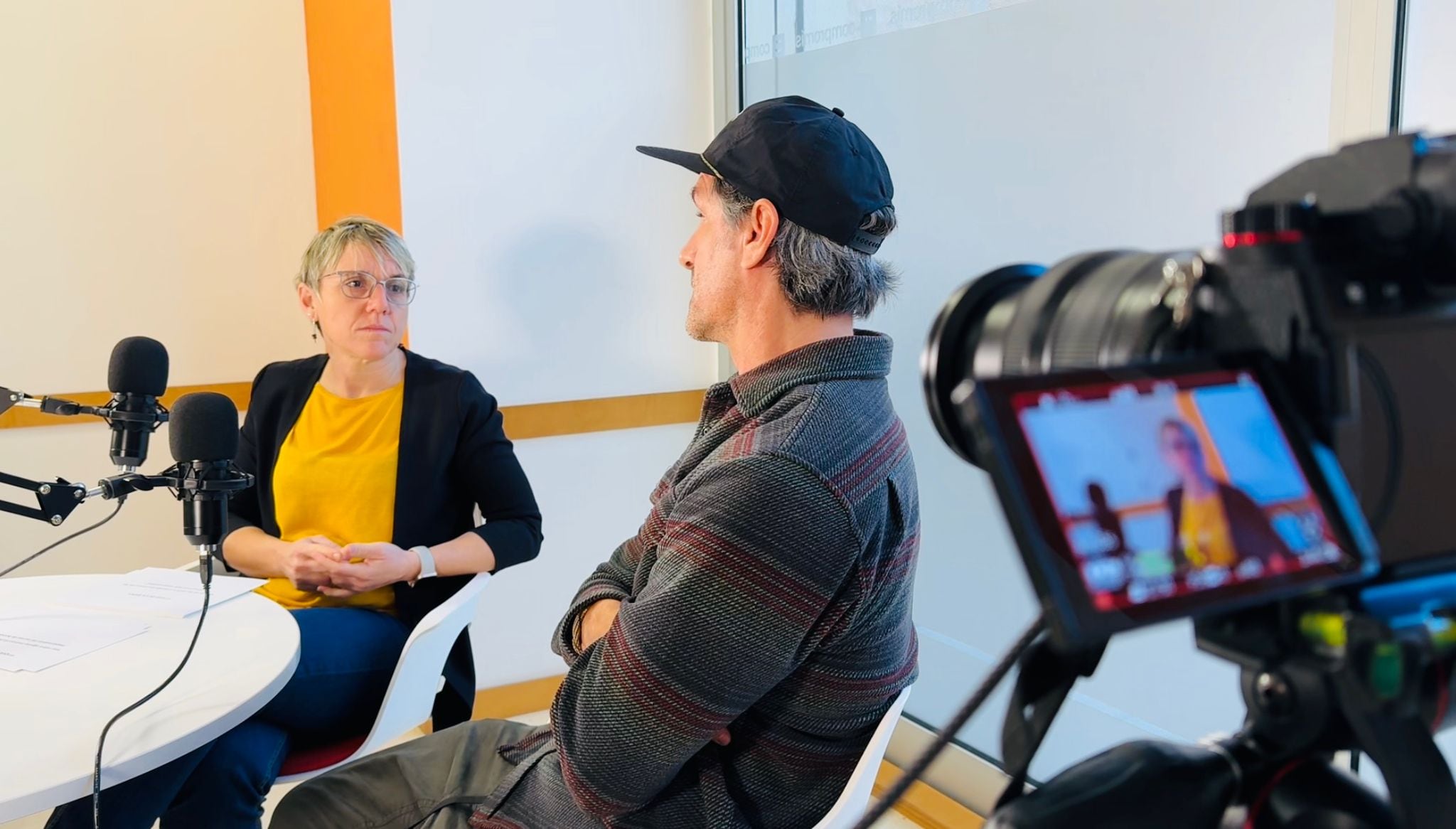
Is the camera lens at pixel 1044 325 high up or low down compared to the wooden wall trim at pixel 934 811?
up

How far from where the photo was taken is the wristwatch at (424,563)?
2.23 m

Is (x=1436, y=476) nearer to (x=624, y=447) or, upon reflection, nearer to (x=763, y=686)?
(x=763, y=686)

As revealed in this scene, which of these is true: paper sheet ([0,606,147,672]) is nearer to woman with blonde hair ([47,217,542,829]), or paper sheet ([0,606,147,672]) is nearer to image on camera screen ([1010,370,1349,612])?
woman with blonde hair ([47,217,542,829])

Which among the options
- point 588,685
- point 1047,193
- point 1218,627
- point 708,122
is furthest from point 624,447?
point 1218,627

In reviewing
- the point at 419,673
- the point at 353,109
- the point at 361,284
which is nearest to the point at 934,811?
the point at 419,673

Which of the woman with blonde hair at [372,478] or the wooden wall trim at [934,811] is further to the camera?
the wooden wall trim at [934,811]

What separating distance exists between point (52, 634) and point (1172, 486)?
172 cm

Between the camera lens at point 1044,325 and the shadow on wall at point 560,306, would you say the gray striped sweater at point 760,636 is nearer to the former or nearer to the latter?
the camera lens at point 1044,325

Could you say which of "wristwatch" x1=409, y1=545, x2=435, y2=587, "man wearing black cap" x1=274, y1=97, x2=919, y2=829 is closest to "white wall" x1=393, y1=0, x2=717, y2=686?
"wristwatch" x1=409, y1=545, x2=435, y2=587

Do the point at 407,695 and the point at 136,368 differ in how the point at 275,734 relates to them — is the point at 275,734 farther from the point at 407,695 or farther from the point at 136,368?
the point at 136,368

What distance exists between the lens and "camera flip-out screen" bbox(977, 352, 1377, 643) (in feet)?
1.53

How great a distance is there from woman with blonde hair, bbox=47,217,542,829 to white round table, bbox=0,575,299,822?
1.16 ft

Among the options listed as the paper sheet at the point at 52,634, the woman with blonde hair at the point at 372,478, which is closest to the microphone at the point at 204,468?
the paper sheet at the point at 52,634

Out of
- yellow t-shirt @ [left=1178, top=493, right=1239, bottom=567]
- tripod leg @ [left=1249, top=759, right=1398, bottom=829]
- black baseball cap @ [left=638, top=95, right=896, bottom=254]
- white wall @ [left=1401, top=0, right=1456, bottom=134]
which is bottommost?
tripod leg @ [left=1249, top=759, right=1398, bottom=829]
